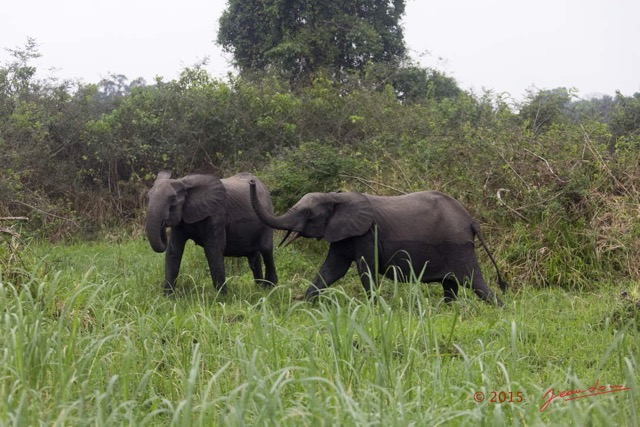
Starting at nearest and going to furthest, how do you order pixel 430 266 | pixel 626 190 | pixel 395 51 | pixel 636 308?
pixel 636 308
pixel 430 266
pixel 626 190
pixel 395 51

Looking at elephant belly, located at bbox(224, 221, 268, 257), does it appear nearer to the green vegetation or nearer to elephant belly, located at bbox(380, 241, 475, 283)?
the green vegetation

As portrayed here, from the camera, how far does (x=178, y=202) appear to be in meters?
7.86

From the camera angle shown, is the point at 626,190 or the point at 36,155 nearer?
the point at 626,190

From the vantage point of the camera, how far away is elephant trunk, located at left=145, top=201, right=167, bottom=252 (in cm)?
732

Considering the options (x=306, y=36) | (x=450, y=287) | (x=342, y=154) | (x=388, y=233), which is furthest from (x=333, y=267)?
(x=306, y=36)

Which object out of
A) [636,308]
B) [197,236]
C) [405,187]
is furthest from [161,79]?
[636,308]

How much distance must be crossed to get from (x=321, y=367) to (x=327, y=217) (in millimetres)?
3575

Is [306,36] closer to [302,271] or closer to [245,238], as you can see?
[302,271]

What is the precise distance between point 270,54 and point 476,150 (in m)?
11.8

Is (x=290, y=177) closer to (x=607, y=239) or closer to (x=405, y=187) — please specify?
(x=405, y=187)

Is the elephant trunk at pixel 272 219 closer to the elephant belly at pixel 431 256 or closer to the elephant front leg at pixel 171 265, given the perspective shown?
the elephant belly at pixel 431 256

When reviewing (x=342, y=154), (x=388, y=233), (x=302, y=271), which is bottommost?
(x=302, y=271)

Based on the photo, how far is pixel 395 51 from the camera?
78.3ft

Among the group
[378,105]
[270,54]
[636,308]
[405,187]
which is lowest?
[636,308]
